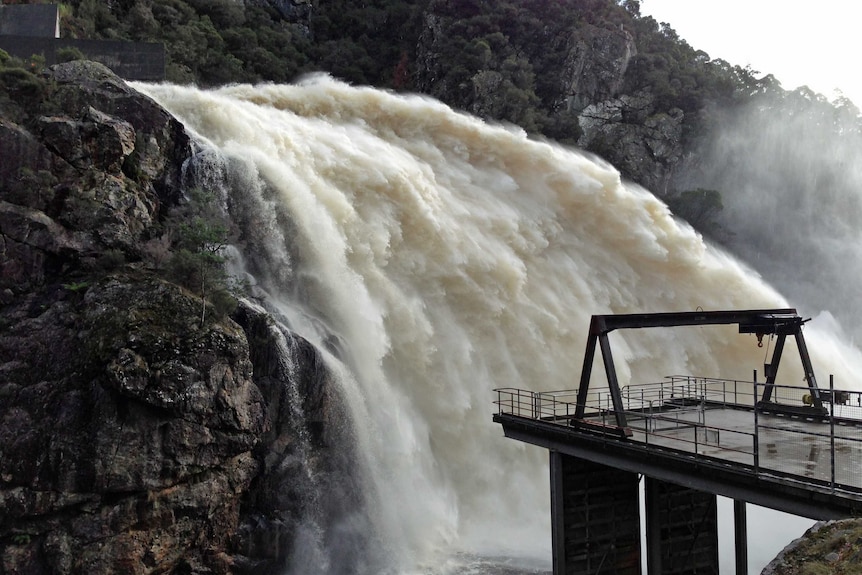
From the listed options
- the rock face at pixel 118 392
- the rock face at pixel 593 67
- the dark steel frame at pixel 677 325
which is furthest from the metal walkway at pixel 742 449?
the rock face at pixel 593 67

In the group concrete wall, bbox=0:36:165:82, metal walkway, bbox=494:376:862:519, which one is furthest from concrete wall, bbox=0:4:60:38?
metal walkway, bbox=494:376:862:519

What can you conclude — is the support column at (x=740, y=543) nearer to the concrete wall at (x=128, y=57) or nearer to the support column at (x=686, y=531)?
the support column at (x=686, y=531)

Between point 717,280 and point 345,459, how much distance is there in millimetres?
20061

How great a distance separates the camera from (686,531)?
18.6m

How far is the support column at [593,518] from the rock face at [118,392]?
21.7 ft

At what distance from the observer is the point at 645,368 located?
31016mm

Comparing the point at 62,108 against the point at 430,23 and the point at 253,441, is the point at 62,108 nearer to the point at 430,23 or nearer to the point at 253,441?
the point at 253,441

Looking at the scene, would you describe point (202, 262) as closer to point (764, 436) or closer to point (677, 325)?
point (677, 325)

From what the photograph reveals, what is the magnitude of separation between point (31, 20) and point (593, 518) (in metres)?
32.2

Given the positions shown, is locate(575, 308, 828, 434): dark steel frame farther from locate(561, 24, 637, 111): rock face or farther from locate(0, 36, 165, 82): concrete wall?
locate(561, 24, 637, 111): rock face

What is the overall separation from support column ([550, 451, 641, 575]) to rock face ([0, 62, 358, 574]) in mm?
6607

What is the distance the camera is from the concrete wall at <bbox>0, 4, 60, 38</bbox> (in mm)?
32688

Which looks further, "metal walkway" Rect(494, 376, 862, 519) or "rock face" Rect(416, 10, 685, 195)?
"rock face" Rect(416, 10, 685, 195)

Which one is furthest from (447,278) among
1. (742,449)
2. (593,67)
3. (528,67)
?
(593,67)
